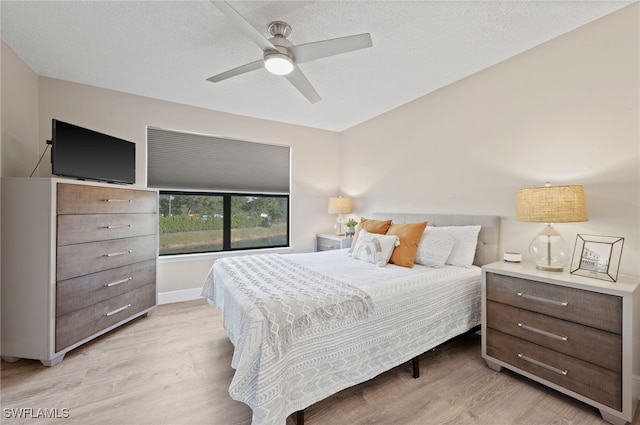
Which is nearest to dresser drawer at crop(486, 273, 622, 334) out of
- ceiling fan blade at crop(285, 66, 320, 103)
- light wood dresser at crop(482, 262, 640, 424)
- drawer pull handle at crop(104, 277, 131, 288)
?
light wood dresser at crop(482, 262, 640, 424)

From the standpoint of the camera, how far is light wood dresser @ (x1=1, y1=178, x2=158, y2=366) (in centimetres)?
199

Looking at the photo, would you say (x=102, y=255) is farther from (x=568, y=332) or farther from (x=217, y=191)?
(x=568, y=332)

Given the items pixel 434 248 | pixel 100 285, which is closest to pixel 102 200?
pixel 100 285

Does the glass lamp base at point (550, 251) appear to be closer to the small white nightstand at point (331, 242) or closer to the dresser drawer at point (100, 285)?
the small white nightstand at point (331, 242)

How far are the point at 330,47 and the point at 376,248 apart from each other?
1684 mm

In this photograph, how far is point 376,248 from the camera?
2.49m

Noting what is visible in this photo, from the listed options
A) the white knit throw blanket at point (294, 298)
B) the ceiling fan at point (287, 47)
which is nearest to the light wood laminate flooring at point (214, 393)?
the white knit throw blanket at point (294, 298)

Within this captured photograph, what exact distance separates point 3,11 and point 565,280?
4.15 metres

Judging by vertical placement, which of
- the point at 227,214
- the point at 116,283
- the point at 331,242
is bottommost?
the point at 116,283

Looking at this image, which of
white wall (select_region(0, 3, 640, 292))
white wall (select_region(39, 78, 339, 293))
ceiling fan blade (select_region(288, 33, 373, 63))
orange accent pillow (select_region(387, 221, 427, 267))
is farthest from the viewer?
white wall (select_region(39, 78, 339, 293))

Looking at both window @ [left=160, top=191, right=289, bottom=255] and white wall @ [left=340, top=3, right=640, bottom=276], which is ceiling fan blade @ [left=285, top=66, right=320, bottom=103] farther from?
window @ [left=160, top=191, right=289, bottom=255]

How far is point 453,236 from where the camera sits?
8.29ft

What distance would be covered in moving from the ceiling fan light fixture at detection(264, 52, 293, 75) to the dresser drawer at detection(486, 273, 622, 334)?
7.09 ft

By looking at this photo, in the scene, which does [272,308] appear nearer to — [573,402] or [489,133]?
[573,402]
